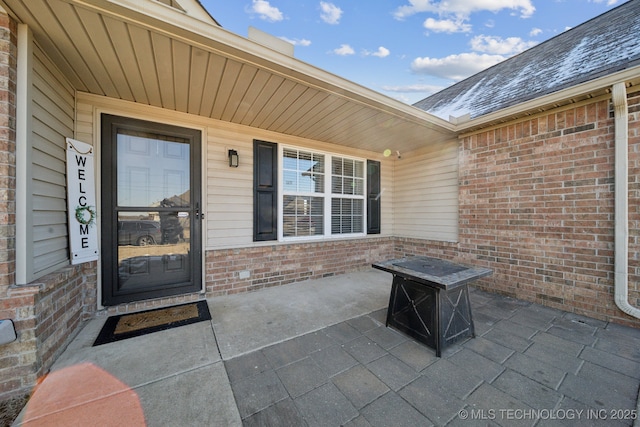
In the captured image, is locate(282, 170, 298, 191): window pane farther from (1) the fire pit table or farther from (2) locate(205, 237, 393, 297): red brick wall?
(1) the fire pit table

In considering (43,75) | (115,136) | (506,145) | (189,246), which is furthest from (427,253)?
(43,75)

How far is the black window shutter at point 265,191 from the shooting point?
3.61 m

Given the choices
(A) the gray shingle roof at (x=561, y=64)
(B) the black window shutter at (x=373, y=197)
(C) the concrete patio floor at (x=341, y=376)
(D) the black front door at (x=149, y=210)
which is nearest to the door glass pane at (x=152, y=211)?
(D) the black front door at (x=149, y=210)

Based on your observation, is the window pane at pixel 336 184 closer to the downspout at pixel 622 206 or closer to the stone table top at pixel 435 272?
the stone table top at pixel 435 272

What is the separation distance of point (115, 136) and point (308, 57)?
242 cm

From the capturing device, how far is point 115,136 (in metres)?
2.76

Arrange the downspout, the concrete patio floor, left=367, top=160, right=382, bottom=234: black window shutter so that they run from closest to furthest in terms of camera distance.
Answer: the concrete patio floor → the downspout → left=367, top=160, right=382, bottom=234: black window shutter

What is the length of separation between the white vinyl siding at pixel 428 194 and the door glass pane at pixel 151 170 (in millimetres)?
3989

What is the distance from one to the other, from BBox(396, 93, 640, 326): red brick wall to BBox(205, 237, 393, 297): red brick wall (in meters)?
1.76

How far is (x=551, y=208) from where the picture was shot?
2988mm

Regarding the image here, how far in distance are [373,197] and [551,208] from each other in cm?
266

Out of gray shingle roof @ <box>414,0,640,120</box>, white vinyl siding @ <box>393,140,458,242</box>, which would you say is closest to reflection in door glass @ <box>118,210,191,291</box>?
white vinyl siding @ <box>393,140,458,242</box>

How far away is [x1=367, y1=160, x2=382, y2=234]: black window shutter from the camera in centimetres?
485

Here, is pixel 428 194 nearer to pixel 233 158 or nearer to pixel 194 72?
pixel 233 158
